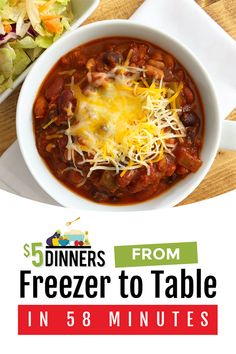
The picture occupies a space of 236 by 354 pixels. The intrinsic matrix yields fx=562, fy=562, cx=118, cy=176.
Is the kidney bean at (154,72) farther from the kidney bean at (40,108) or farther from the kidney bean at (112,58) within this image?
the kidney bean at (40,108)

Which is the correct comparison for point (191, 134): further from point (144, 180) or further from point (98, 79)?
point (98, 79)

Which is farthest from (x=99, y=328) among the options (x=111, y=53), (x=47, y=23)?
(x=47, y=23)

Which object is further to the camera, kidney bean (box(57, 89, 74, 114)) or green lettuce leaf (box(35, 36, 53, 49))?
green lettuce leaf (box(35, 36, 53, 49))

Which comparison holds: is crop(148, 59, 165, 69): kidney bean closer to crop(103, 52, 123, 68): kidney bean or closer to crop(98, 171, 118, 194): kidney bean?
crop(103, 52, 123, 68): kidney bean

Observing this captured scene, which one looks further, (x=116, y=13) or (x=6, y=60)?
(x=116, y=13)

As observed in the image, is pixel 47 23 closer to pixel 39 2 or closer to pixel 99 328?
pixel 39 2

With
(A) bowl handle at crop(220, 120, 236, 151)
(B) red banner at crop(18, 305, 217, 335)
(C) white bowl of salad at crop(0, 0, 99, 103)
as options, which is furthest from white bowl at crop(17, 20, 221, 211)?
(B) red banner at crop(18, 305, 217, 335)

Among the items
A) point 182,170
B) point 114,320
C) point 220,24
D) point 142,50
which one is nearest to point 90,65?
point 142,50
